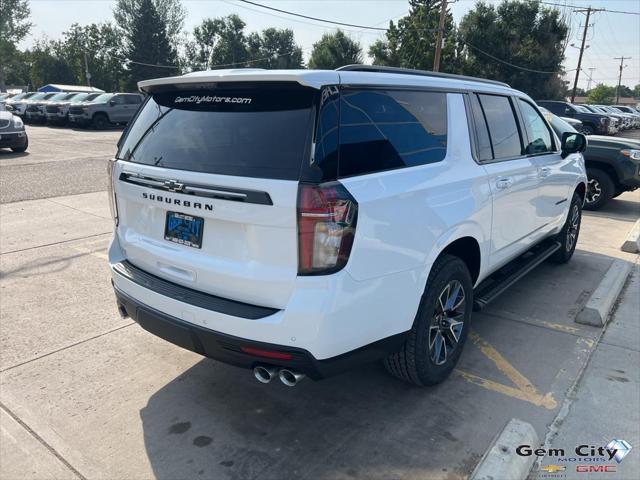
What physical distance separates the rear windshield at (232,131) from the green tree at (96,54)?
7216cm

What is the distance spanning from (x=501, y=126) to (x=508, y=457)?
8.30 ft

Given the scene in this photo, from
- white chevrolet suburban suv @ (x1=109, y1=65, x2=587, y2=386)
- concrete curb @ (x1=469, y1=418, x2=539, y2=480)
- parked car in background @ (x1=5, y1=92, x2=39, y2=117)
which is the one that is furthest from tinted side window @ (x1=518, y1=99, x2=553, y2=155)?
parked car in background @ (x1=5, y1=92, x2=39, y2=117)

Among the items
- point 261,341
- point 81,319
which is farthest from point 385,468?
point 81,319

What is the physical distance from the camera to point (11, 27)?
2547 inches

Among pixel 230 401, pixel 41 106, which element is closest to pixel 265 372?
pixel 230 401

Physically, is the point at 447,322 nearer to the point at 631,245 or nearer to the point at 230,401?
the point at 230,401

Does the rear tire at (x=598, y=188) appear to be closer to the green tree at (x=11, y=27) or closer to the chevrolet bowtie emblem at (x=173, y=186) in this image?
the chevrolet bowtie emblem at (x=173, y=186)

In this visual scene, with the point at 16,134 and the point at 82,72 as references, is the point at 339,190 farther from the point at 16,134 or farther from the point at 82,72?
the point at 82,72

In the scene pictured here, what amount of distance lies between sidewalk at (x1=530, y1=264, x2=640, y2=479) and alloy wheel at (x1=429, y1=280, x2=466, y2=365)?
0.75m

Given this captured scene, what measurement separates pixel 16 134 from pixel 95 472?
1455cm

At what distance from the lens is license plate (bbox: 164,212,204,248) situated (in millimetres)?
2656

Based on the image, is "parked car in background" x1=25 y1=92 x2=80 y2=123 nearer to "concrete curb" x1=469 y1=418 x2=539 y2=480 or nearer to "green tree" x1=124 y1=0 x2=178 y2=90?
"concrete curb" x1=469 y1=418 x2=539 y2=480

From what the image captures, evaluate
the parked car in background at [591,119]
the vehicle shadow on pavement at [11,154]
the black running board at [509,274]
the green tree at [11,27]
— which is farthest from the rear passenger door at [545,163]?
the green tree at [11,27]

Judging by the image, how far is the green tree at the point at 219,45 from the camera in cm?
7906
